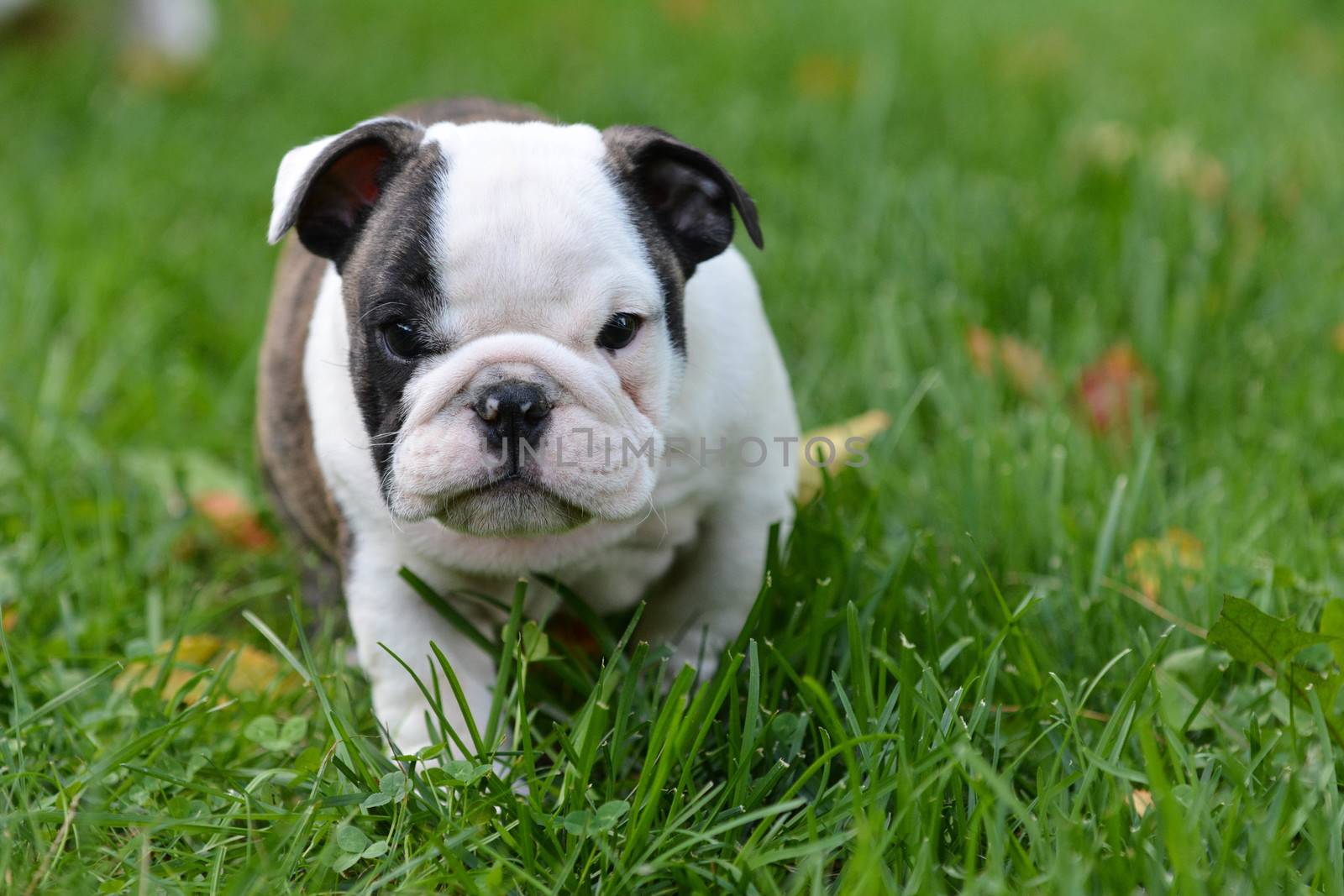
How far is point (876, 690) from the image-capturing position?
233cm

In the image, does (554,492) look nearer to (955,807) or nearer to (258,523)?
(955,807)

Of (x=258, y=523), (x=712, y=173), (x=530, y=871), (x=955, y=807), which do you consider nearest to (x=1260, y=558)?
(x=955, y=807)

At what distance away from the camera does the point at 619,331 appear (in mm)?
2203

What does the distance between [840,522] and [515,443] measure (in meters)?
0.91

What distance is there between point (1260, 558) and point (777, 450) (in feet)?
3.35

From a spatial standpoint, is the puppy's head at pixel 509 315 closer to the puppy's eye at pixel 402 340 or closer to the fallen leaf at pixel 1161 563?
the puppy's eye at pixel 402 340

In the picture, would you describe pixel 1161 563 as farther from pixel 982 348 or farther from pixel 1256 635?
pixel 982 348

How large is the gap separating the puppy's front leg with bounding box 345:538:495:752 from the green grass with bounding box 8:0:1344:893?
0.08m

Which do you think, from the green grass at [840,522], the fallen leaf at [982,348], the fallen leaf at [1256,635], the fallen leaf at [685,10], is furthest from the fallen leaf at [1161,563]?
the fallen leaf at [685,10]

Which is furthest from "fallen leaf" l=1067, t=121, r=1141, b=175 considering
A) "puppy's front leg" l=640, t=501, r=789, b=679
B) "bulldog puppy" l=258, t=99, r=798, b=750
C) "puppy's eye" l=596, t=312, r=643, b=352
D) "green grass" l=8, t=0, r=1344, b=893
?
"puppy's eye" l=596, t=312, r=643, b=352

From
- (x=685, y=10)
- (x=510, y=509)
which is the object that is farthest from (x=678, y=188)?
(x=685, y=10)

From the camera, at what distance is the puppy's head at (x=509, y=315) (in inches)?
81.7

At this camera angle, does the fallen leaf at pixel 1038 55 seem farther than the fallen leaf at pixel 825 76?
Yes

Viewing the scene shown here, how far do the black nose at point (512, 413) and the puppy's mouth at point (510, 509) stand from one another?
0.18 feet
